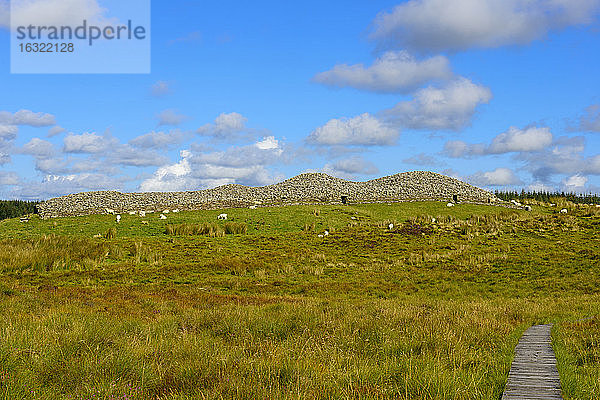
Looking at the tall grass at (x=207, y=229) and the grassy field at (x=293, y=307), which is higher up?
the tall grass at (x=207, y=229)

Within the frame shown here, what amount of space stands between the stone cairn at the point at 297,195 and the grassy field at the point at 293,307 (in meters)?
13.7

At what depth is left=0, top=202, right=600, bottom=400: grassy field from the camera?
6.80 metres

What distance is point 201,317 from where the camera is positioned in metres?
11.9

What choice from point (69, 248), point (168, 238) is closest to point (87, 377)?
point (69, 248)

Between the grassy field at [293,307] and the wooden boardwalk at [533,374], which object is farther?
the grassy field at [293,307]

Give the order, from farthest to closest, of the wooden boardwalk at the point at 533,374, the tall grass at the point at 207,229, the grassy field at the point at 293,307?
1. the tall grass at the point at 207,229
2. the grassy field at the point at 293,307
3. the wooden boardwalk at the point at 533,374

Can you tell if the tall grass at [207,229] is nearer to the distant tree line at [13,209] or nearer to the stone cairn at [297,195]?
the stone cairn at [297,195]

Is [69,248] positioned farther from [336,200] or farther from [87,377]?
[336,200]

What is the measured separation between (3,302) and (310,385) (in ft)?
35.1

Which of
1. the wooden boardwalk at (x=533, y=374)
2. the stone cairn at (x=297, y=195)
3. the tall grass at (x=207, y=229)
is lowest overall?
the wooden boardwalk at (x=533, y=374)

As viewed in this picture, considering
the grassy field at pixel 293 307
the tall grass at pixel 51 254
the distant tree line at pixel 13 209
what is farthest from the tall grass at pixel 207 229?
the distant tree line at pixel 13 209

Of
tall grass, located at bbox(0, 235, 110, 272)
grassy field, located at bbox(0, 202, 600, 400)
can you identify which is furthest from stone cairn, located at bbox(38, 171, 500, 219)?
tall grass, located at bbox(0, 235, 110, 272)

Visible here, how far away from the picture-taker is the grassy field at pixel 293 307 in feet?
22.3

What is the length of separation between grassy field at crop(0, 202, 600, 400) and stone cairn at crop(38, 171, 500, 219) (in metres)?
13.7
